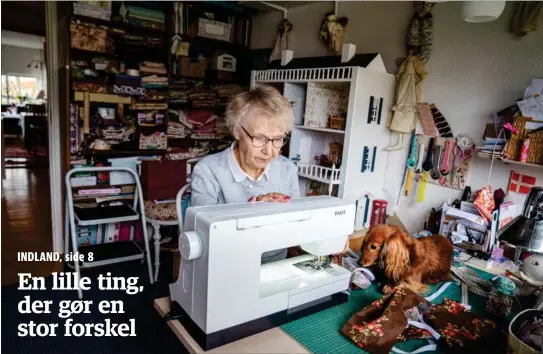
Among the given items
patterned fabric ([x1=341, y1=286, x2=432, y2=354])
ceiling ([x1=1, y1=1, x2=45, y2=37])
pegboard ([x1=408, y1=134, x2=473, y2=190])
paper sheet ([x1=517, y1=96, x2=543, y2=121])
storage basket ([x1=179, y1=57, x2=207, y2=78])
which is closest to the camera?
patterned fabric ([x1=341, y1=286, x2=432, y2=354])

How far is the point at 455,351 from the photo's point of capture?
1.00 meters

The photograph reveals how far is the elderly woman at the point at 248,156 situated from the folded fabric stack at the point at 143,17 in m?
2.09

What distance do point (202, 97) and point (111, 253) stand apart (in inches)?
63.3

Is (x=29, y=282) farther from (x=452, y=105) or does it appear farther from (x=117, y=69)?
(x=452, y=105)

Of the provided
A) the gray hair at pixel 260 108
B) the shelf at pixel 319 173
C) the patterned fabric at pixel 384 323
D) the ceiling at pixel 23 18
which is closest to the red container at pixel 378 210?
the shelf at pixel 319 173

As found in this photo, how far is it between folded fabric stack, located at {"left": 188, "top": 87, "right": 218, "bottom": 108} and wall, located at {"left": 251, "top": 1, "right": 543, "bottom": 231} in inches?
54.6

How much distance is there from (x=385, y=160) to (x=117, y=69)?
7.23 feet

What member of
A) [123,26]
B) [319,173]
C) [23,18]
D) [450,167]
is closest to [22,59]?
[23,18]

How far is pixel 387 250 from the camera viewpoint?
133cm

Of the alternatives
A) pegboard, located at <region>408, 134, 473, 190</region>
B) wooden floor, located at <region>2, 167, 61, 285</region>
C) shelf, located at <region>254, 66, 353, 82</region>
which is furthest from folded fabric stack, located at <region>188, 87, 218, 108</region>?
pegboard, located at <region>408, 134, 473, 190</region>

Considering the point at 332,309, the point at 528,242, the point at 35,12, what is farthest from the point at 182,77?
the point at 35,12

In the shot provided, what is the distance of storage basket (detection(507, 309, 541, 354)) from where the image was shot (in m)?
0.87

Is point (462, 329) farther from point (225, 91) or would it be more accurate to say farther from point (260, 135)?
point (225, 91)

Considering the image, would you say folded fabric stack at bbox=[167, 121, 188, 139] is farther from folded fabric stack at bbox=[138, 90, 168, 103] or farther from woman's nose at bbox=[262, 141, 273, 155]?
woman's nose at bbox=[262, 141, 273, 155]
